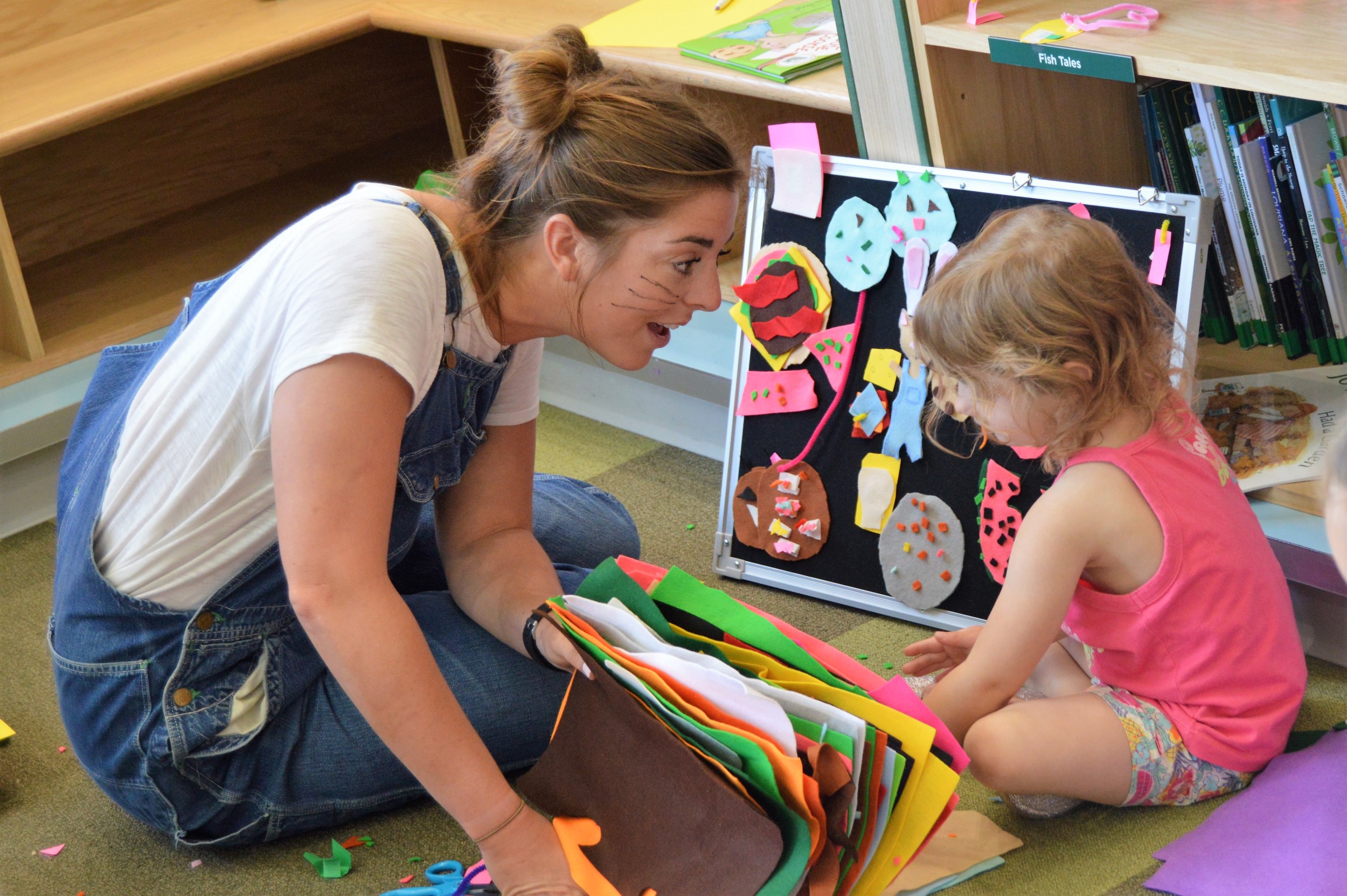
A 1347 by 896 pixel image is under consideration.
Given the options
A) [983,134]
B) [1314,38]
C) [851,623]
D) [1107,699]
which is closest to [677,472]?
[851,623]

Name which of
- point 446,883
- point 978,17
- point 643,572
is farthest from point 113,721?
point 978,17

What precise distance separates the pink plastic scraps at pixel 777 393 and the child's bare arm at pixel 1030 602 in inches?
18.1

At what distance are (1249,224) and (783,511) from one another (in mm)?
618

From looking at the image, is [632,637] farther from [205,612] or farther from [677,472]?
[677,472]

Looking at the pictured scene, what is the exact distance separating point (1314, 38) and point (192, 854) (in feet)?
4.29

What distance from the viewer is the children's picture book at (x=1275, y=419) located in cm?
134

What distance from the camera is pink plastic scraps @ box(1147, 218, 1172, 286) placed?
1268mm

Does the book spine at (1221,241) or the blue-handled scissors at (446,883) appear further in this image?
the book spine at (1221,241)

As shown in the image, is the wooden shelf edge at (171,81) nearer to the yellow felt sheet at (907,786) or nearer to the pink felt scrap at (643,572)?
the pink felt scrap at (643,572)

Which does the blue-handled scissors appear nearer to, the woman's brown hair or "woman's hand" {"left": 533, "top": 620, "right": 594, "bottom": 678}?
"woman's hand" {"left": 533, "top": 620, "right": 594, "bottom": 678}

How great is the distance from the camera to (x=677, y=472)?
1.90 meters

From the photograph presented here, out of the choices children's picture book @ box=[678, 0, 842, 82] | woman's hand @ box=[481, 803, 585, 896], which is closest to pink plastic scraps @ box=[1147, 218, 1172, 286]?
children's picture book @ box=[678, 0, 842, 82]

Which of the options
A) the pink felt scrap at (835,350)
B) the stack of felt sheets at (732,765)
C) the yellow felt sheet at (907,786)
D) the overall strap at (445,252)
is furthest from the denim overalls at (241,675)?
the pink felt scrap at (835,350)

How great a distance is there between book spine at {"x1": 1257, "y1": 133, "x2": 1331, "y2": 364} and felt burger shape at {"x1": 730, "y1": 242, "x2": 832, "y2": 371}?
19.2 inches
